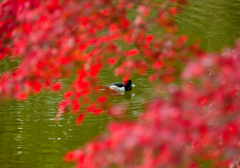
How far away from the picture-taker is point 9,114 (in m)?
10.5

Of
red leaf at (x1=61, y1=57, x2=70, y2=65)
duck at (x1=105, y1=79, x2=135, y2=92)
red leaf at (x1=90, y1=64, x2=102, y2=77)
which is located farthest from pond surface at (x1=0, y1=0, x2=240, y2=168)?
red leaf at (x1=61, y1=57, x2=70, y2=65)

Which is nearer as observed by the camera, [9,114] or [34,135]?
[34,135]

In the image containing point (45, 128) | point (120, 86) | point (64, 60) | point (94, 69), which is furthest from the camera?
point (120, 86)

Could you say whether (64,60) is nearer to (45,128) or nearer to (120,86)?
(45,128)

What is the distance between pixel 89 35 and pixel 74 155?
120 cm

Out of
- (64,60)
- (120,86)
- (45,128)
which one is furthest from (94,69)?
(120,86)

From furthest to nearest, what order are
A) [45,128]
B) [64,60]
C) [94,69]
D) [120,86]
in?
1. [120,86]
2. [45,128]
3. [94,69]
4. [64,60]

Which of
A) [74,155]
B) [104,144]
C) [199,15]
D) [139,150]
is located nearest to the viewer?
[139,150]

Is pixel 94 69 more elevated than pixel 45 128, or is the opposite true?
pixel 94 69

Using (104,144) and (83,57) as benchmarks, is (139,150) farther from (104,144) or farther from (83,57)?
(83,57)

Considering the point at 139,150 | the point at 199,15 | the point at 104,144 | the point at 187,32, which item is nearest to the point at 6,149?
the point at 104,144

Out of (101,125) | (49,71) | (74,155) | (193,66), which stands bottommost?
(101,125)

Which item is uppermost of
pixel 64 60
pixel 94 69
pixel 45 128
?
pixel 64 60

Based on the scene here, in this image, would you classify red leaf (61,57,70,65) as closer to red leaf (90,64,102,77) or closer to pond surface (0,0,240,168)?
red leaf (90,64,102,77)
